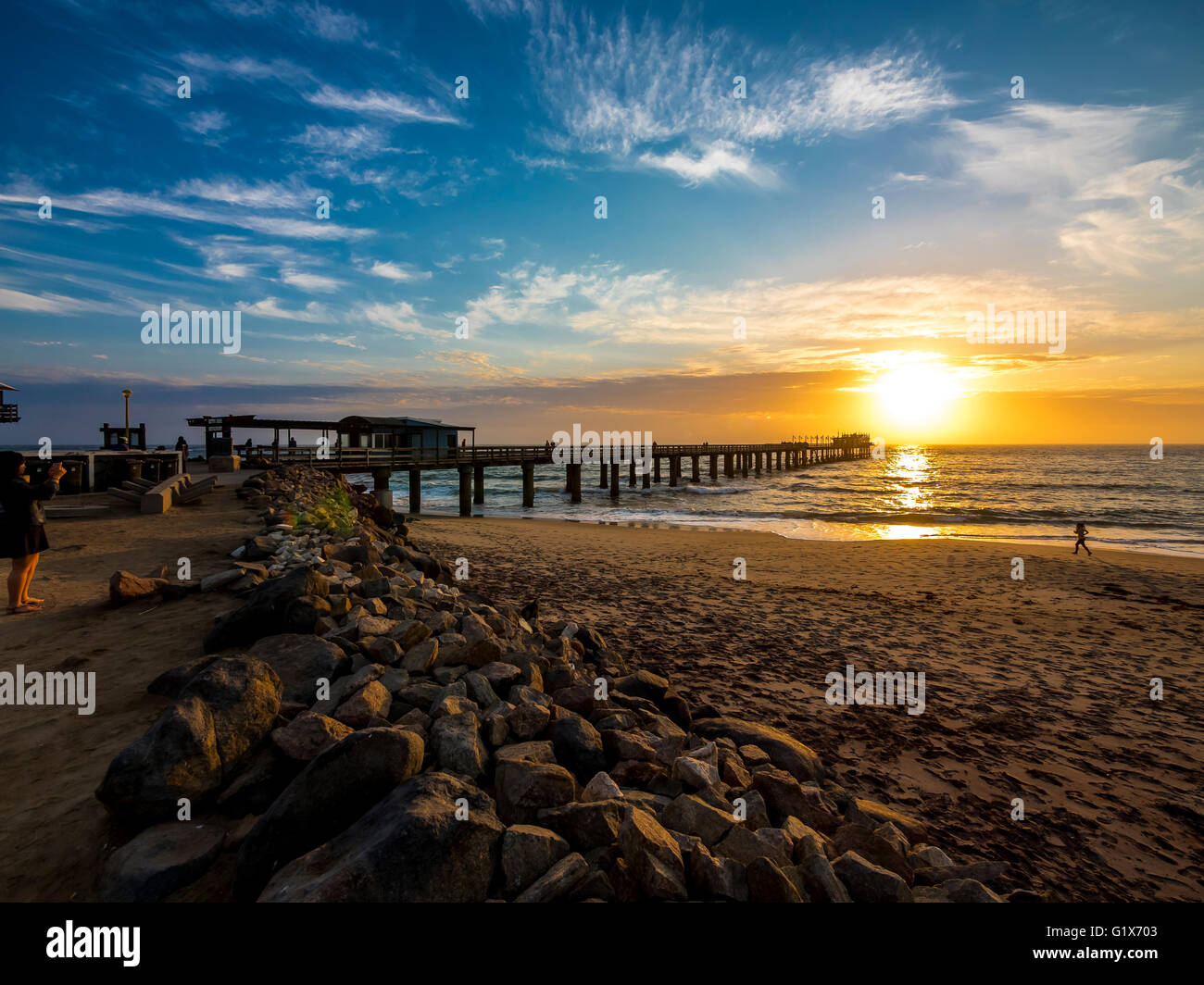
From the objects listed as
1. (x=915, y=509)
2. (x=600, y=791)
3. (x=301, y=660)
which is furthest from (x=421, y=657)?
(x=915, y=509)

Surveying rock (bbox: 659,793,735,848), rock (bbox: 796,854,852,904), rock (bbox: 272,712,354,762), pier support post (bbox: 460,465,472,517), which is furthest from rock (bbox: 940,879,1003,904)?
pier support post (bbox: 460,465,472,517)

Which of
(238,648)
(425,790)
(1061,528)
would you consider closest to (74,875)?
(425,790)

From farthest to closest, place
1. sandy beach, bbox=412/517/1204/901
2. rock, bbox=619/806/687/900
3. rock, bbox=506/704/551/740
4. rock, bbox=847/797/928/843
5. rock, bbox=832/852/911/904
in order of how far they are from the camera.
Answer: sandy beach, bbox=412/517/1204/901 < rock, bbox=847/797/928/843 < rock, bbox=506/704/551/740 < rock, bbox=832/852/911/904 < rock, bbox=619/806/687/900

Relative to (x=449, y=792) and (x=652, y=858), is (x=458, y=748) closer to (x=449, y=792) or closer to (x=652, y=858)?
(x=449, y=792)

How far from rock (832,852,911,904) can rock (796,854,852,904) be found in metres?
0.09

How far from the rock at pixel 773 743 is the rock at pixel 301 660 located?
3678 millimetres

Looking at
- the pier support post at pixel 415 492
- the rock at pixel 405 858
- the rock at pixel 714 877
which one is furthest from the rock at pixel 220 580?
the pier support post at pixel 415 492

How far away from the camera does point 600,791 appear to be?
351 centimetres

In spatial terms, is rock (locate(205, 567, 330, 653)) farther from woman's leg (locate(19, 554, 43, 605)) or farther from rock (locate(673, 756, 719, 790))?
rock (locate(673, 756, 719, 790))

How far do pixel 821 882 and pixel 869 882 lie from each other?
0.34 metres

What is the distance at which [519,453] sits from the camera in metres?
39.3

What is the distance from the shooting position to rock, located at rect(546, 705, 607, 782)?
3.99 meters

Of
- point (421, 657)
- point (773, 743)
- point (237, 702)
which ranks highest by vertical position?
point (237, 702)
